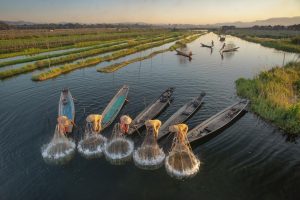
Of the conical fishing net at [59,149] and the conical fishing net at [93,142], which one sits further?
the conical fishing net at [93,142]

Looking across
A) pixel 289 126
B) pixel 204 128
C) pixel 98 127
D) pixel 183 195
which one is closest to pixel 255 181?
pixel 183 195

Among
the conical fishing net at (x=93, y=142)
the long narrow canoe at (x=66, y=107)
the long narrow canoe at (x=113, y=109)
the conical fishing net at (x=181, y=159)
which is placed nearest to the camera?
the conical fishing net at (x=181, y=159)

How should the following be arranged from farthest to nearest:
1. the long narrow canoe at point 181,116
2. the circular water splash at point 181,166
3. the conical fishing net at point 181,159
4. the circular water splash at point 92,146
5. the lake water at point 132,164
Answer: the long narrow canoe at point 181,116, the circular water splash at point 92,146, the circular water splash at point 181,166, the conical fishing net at point 181,159, the lake water at point 132,164

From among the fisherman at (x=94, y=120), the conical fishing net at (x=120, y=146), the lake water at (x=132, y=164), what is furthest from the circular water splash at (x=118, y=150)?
the fisherman at (x=94, y=120)

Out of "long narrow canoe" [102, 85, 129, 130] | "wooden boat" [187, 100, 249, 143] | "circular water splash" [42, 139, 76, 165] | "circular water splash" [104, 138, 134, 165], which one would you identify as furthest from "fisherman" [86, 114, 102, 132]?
"wooden boat" [187, 100, 249, 143]

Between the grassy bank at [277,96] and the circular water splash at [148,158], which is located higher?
the grassy bank at [277,96]

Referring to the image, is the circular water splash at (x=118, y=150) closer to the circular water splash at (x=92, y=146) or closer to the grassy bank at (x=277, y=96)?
the circular water splash at (x=92, y=146)

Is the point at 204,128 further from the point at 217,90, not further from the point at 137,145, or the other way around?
the point at 217,90

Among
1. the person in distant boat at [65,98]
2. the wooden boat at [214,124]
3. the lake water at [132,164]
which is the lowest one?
the lake water at [132,164]
